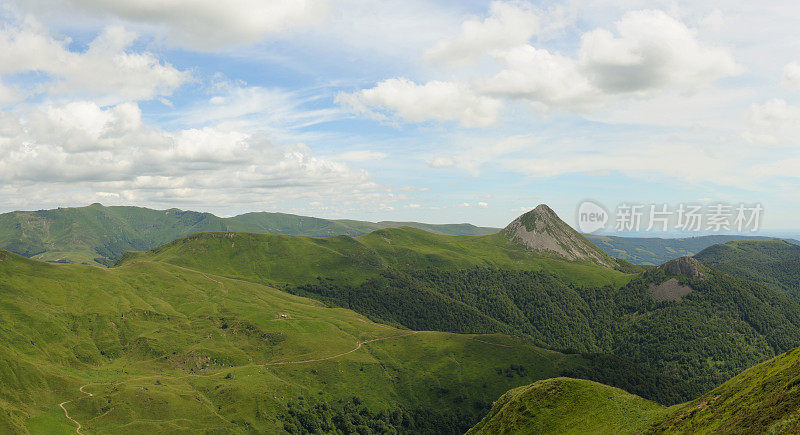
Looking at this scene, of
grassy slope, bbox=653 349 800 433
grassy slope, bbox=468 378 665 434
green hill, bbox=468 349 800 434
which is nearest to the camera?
grassy slope, bbox=653 349 800 433

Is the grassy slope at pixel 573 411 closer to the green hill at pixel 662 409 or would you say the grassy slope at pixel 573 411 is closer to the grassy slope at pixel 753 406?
the green hill at pixel 662 409

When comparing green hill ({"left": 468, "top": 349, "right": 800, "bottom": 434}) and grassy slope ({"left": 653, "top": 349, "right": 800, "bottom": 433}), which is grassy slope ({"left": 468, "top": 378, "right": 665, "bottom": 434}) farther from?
grassy slope ({"left": 653, "top": 349, "right": 800, "bottom": 433})

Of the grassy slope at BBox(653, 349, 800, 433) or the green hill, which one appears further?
the green hill

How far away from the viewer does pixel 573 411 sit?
113250 millimetres

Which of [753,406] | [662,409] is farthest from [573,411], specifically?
[753,406]

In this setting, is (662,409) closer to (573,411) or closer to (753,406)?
(573,411)

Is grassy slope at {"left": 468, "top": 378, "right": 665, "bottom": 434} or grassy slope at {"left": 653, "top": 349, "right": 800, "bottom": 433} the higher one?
grassy slope at {"left": 653, "top": 349, "right": 800, "bottom": 433}

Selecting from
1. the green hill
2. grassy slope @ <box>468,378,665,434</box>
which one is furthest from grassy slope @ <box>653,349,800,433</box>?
grassy slope @ <box>468,378,665,434</box>

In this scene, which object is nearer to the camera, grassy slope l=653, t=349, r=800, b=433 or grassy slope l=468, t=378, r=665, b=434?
grassy slope l=653, t=349, r=800, b=433

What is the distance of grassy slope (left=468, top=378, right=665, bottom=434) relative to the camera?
319 feet

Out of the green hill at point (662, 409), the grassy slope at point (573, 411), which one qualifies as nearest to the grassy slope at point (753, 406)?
the green hill at point (662, 409)

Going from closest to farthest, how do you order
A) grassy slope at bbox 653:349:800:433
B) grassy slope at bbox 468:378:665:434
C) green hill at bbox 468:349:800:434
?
grassy slope at bbox 653:349:800:433
green hill at bbox 468:349:800:434
grassy slope at bbox 468:378:665:434

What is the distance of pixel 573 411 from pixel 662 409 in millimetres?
24494

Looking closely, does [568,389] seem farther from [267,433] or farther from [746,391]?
[267,433]
